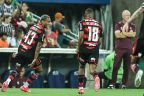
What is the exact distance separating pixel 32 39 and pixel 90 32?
5.16 feet

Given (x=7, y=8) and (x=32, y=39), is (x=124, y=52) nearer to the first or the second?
(x=32, y=39)

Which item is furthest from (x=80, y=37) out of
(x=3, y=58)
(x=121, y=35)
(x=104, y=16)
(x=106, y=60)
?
(x=104, y=16)

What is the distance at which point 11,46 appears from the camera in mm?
23422

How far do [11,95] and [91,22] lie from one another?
9.01 ft

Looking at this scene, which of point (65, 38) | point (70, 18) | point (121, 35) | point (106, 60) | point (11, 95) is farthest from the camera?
point (70, 18)

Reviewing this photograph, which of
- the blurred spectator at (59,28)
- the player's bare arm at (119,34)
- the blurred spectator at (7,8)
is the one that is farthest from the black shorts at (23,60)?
the blurred spectator at (59,28)

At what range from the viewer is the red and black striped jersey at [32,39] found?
17422 millimetres

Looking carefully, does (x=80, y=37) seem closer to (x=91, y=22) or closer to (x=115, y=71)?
(x=91, y=22)

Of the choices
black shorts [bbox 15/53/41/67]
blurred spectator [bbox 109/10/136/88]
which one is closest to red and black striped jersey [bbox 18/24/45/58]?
black shorts [bbox 15/53/41/67]

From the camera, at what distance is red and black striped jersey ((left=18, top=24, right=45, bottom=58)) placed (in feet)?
57.2

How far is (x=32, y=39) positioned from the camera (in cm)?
1753

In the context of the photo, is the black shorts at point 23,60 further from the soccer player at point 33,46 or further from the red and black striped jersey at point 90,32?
the red and black striped jersey at point 90,32

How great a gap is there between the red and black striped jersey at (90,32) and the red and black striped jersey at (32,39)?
1.12m

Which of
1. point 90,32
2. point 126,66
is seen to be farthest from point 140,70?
point 90,32
